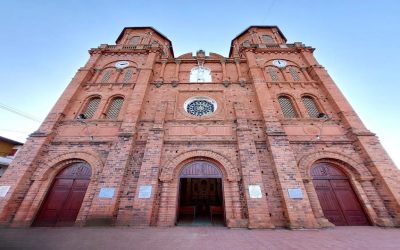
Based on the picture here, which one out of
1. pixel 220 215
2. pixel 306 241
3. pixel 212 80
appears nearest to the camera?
pixel 306 241

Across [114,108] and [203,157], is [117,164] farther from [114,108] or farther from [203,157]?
[114,108]

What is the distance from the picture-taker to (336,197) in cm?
831

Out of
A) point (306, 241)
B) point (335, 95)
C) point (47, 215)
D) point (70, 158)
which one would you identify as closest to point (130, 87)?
point (70, 158)

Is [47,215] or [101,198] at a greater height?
[101,198]

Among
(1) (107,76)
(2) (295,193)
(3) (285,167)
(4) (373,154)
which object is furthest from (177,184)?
(1) (107,76)

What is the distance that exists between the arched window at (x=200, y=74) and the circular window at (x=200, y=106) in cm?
211

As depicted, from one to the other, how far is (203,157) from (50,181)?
782 centimetres

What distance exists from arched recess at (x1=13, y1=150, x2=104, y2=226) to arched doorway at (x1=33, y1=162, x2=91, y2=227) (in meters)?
0.25

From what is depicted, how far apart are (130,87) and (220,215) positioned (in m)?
10.8

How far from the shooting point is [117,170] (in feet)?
26.9

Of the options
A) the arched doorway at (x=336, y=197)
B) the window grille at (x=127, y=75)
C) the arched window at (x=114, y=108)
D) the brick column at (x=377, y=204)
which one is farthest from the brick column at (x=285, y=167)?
the window grille at (x=127, y=75)

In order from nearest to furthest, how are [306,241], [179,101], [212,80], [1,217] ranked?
[306,241]
[1,217]
[179,101]
[212,80]

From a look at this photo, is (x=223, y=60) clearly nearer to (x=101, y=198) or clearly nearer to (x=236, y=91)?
(x=236, y=91)

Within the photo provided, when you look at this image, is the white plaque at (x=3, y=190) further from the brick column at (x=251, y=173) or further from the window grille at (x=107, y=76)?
the brick column at (x=251, y=173)
